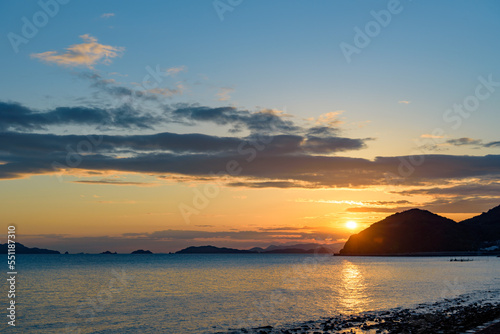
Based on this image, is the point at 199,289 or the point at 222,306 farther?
the point at 199,289

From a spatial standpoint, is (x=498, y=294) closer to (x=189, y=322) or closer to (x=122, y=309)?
(x=189, y=322)

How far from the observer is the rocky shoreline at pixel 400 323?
35.2 metres

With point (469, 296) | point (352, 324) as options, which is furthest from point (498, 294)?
point (352, 324)

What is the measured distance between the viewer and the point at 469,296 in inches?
2489

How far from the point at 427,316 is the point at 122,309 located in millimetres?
36870

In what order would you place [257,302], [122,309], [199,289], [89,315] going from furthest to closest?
[199,289]
[257,302]
[122,309]
[89,315]

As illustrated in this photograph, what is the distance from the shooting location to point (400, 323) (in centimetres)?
3941

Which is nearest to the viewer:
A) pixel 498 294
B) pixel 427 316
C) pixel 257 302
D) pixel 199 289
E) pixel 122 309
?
pixel 427 316

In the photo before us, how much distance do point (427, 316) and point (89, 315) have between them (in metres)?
38.3

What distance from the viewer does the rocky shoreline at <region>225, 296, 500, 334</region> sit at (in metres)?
35.2

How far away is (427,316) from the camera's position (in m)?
43.4

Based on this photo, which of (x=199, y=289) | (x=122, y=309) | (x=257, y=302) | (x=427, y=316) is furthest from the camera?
(x=199, y=289)

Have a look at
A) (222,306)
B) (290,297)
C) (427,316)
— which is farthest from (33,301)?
(427,316)

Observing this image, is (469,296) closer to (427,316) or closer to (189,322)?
(427,316)
